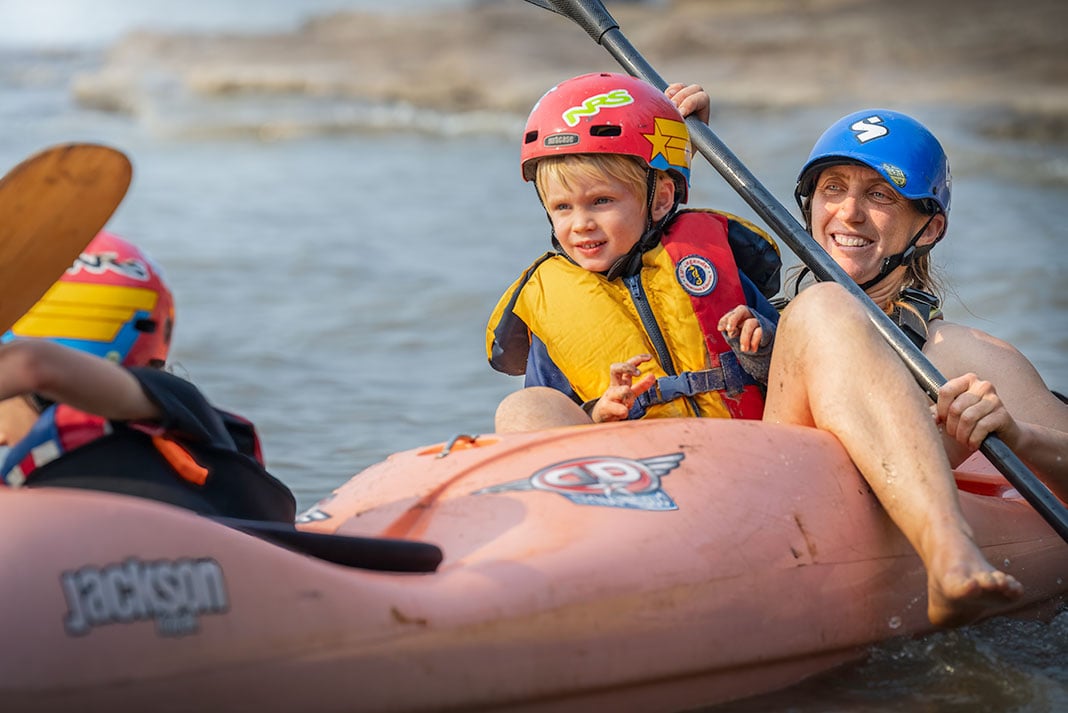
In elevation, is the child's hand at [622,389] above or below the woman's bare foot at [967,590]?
above

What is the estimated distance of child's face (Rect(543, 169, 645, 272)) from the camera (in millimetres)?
3629

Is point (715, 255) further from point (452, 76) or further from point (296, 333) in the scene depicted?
point (452, 76)

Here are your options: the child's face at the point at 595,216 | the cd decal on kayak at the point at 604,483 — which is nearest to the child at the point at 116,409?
the cd decal on kayak at the point at 604,483

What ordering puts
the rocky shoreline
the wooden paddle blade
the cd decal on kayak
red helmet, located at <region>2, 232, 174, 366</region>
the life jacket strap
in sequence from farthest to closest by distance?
the rocky shoreline
the life jacket strap
the cd decal on kayak
red helmet, located at <region>2, 232, 174, 366</region>
the wooden paddle blade

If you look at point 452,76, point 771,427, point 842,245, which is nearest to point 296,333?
point 842,245

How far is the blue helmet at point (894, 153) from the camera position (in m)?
4.01

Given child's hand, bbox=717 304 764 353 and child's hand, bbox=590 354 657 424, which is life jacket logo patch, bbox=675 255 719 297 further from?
child's hand, bbox=590 354 657 424

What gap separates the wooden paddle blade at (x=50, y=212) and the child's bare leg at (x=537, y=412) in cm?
110

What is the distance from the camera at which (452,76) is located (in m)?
24.1

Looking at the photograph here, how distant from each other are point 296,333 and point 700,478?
15.7 ft

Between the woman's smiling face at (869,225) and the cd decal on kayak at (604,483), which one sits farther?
the woman's smiling face at (869,225)

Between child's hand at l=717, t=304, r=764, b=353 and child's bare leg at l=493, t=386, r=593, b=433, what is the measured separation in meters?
0.39

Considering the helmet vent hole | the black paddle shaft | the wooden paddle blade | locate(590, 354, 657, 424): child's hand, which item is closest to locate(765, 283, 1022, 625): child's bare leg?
the black paddle shaft

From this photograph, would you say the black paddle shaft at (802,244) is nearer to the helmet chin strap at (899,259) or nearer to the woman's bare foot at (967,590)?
the helmet chin strap at (899,259)
